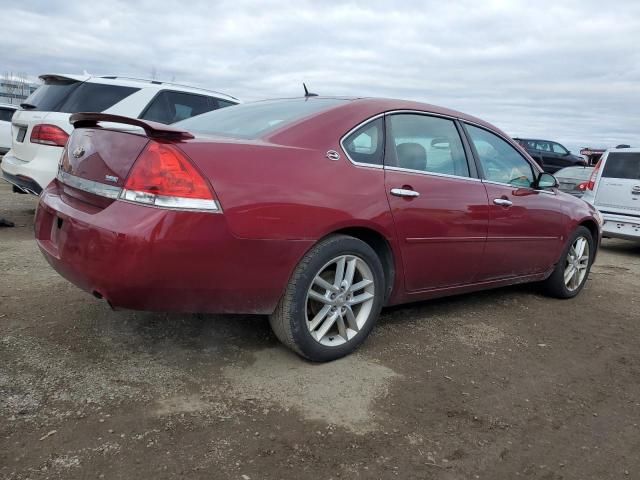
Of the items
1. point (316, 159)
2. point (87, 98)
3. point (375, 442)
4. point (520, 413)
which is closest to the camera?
point (375, 442)

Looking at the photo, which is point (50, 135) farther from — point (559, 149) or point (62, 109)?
point (559, 149)

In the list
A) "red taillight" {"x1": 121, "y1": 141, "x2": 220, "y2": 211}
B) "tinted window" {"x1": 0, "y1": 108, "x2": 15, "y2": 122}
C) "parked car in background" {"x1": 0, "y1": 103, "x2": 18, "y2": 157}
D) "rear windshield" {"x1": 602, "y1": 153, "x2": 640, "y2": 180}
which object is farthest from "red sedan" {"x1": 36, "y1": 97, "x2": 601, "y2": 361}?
"tinted window" {"x1": 0, "y1": 108, "x2": 15, "y2": 122}

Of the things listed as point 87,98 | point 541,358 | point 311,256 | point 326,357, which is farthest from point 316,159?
point 87,98

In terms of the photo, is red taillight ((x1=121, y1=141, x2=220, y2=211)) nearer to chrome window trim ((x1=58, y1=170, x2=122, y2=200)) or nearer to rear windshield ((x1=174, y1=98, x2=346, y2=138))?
chrome window trim ((x1=58, y1=170, x2=122, y2=200))

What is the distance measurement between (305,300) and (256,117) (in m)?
1.24

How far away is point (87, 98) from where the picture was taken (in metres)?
6.10

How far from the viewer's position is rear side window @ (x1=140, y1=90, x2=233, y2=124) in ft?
21.3

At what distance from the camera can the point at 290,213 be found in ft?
9.18

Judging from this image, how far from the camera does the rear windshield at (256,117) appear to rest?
3215 mm

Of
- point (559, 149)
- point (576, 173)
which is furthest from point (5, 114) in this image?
point (559, 149)

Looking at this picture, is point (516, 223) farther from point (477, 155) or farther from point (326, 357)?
point (326, 357)

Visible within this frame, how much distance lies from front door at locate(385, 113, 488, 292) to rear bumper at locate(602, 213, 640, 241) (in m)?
5.04

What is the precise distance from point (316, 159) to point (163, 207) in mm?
868

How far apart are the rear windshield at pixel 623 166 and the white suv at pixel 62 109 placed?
239 inches
